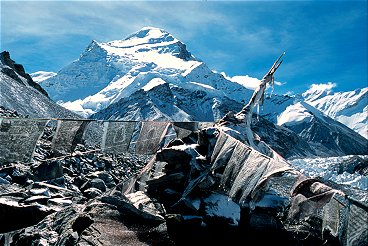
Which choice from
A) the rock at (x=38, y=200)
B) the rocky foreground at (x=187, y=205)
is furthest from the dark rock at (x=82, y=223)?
the rock at (x=38, y=200)

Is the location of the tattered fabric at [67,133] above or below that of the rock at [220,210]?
above

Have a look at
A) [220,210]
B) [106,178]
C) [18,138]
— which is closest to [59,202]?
[18,138]

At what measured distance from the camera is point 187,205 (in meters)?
12.1

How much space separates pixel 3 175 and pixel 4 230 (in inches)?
144

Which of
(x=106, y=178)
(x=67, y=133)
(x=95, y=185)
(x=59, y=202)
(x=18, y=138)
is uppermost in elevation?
(x=67, y=133)

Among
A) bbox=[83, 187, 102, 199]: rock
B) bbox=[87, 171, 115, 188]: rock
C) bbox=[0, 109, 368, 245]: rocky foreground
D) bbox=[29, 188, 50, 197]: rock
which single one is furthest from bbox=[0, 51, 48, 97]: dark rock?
bbox=[29, 188, 50, 197]: rock

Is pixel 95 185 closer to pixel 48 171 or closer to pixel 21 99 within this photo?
pixel 48 171

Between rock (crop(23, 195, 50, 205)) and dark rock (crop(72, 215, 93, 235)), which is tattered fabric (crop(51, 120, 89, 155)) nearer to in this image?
rock (crop(23, 195, 50, 205))

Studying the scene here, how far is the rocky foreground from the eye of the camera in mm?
8383

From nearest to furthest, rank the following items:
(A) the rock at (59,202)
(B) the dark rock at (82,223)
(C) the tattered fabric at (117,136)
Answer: (B) the dark rock at (82,223) < (A) the rock at (59,202) < (C) the tattered fabric at (117,136)

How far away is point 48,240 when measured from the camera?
8781 millimetres

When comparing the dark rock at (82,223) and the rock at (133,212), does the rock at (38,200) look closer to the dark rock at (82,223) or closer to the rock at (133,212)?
the rock at (133,212)

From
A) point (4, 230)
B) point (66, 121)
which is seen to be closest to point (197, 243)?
point (4, 230)

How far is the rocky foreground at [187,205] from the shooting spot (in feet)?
27.5
